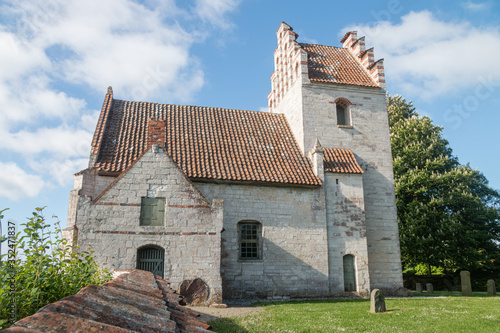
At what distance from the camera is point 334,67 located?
2294cm

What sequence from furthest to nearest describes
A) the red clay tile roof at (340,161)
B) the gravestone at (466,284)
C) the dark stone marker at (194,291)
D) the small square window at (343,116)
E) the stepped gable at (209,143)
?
the small square window at (343,116)
the gravestone at (466,284)
the red clay tile roof at (340,161)
the stepped gable at (209,143)
the dark stone marker at (194,291)

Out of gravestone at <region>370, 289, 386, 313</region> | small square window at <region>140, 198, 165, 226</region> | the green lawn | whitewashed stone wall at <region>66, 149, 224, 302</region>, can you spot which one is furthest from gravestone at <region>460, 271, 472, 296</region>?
small square window at <region>140, 198, 165, 226</region>

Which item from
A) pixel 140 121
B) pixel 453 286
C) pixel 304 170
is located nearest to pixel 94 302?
pixel 304 170

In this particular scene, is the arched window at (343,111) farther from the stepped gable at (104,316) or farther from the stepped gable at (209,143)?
the stepped gable at (104,316)

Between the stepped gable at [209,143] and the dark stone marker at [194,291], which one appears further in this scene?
the stepped gable at [209,143]

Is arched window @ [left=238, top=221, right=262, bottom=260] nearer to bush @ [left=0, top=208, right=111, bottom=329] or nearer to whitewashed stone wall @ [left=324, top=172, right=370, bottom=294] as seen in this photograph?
whitewashed stone wall @ [left=324, top=172, right=370, bottom=294]

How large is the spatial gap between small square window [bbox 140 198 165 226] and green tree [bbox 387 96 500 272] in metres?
18.8

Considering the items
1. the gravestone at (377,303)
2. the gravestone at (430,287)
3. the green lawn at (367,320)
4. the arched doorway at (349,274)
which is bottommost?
the gravestone at (430,287)

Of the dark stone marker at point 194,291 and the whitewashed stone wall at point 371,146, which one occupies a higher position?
the whitewashed stone wall at point 371,146

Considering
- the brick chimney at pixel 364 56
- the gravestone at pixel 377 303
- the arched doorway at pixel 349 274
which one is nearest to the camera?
the gravestone at pixel 377 303

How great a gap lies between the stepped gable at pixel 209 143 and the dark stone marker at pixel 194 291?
16.4 feet

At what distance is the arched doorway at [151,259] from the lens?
14.1 metres

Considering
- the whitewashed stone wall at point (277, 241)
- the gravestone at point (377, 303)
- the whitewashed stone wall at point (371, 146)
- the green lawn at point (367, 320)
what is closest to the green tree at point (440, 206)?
the whitewashed stone wall at point (371, 146)

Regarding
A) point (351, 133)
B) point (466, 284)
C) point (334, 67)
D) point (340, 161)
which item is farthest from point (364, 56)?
point (466, 284)
